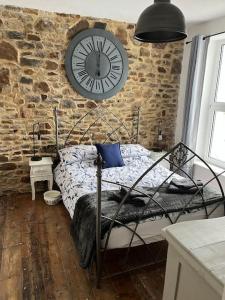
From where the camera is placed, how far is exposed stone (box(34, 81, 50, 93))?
11.1 feet

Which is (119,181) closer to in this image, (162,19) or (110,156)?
(110,156)

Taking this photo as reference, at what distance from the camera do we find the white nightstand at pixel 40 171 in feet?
10.8

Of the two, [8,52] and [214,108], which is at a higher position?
[8,52]

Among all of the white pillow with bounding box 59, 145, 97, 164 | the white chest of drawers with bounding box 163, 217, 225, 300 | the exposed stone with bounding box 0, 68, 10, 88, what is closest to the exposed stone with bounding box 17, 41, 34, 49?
the exposed stone with bounding box 0, 68, 10, 88

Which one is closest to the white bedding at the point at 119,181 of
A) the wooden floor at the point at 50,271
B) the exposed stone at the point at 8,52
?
the wooden floor at the point at 50,271

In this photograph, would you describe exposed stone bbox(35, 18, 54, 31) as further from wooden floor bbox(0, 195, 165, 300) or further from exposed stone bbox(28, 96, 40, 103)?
wooden floor bbox(0, 195, 165, 300)

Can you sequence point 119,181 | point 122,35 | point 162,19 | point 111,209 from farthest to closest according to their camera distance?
point 122,35
point 119,181
point 111,209
point 162,19

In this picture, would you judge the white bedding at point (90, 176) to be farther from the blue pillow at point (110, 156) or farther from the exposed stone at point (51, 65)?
the exposed stone at point (51, 65)

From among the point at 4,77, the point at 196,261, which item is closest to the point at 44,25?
the point at 4,77

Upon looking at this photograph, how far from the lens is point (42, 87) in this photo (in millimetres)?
3420

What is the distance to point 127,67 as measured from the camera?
379 cm

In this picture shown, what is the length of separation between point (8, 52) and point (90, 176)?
1.98 meters

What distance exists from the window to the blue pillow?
1.46m

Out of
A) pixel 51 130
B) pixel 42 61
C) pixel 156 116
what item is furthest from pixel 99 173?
pixel 156 116
